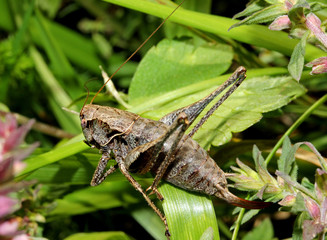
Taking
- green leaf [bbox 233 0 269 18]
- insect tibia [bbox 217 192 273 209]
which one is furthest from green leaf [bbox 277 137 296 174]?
green leaf [bbox 233 0 269 18]

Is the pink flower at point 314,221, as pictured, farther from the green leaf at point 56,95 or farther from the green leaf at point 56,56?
the green leaf at point 56,56

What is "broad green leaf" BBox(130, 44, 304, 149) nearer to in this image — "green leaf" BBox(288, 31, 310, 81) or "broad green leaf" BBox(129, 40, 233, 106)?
A: "broad green leaf" BBox(129, 40, 233, 106)

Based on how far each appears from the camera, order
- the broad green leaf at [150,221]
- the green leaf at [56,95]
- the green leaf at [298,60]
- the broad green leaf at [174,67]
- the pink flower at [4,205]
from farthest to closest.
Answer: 1. the green leaf at [56,95]
2. the broad green leaf at [174,67]
3. the broad green leaf at [150,221]
4. the green leaf at [298,60]
5. the pink flower at [4,205]

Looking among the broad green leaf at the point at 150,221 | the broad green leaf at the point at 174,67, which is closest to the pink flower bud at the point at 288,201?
the broad green leaf at the point at 150,221

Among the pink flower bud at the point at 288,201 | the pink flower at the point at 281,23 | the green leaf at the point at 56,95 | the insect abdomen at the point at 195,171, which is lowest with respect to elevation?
the pink flower bud at the point at 288,201

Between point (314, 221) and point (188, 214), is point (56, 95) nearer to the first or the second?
point (188, 214)

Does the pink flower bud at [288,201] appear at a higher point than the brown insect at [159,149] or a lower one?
lower

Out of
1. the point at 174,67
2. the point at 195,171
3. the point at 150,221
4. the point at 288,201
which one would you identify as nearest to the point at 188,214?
the point at 195,171

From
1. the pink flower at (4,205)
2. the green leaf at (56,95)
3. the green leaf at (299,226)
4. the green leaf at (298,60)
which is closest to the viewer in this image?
the pink flower at (4,205)

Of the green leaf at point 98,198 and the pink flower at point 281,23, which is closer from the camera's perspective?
the pink flower at point 281,23
